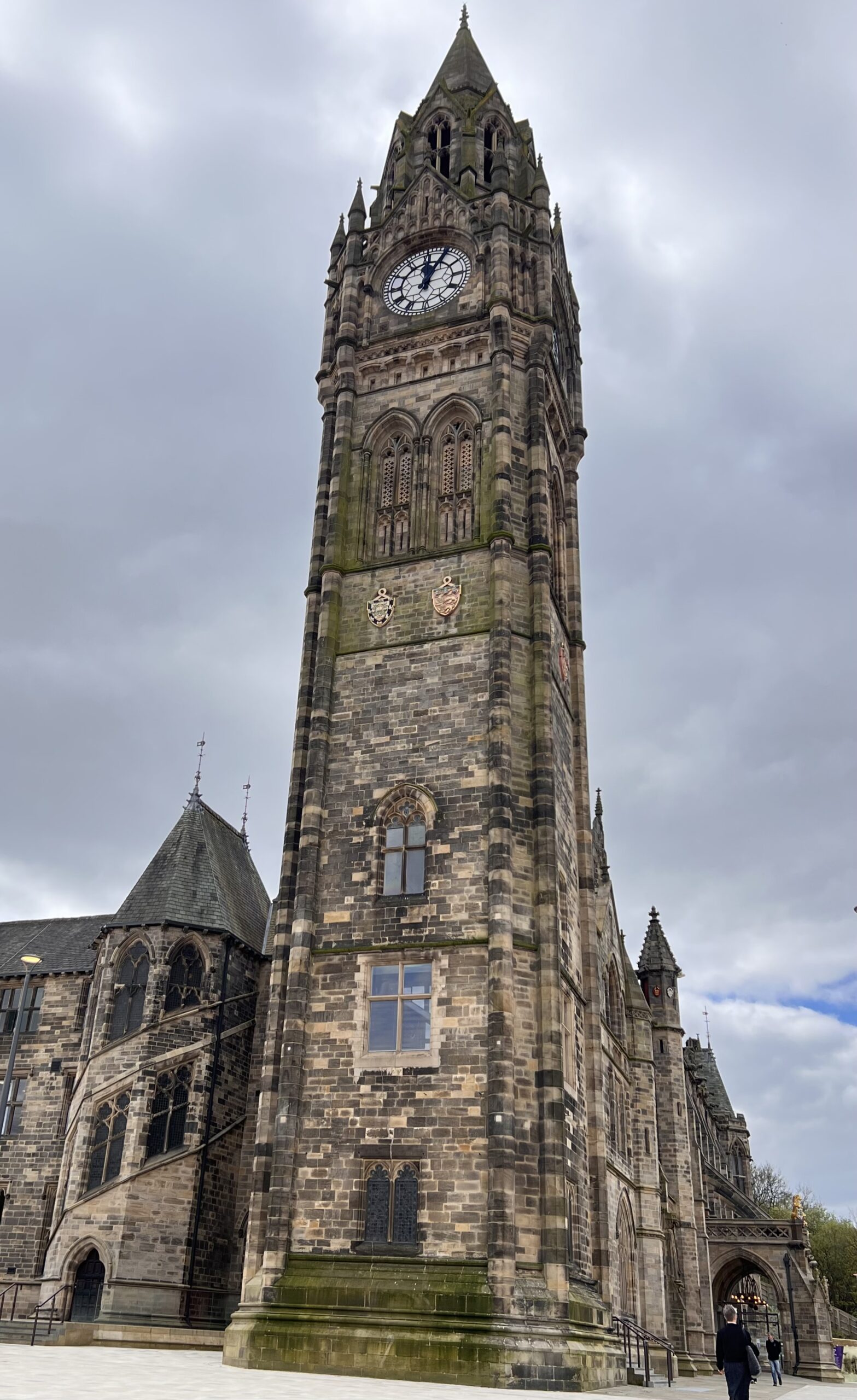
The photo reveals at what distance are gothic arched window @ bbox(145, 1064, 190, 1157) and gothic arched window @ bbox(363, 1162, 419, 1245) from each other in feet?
37.7

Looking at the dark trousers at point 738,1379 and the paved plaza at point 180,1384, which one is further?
the dark trousers at point 738,1379

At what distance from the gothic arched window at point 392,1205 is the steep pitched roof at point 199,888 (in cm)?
1408

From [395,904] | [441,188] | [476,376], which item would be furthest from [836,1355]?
[441,188]

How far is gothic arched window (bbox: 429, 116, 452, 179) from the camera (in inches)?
1489

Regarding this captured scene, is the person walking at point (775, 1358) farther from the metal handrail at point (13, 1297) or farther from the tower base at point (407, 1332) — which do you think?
the metal handrail at point (13, 1297)

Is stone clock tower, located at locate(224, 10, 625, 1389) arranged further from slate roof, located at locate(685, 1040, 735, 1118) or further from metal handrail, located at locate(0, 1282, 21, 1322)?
slate roof, located at locate(685, 1040, 735, 1118)

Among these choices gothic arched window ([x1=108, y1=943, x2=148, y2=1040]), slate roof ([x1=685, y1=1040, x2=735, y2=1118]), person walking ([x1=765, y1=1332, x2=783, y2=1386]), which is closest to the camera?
person walking ([x1=765, y1=1332, x2=783, y2=1386])

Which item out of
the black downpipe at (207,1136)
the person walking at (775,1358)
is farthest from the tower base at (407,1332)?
the person walking at (775,1358)

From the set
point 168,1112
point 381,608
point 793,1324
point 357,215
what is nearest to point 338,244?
point 357,215

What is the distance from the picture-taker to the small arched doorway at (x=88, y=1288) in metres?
30.5

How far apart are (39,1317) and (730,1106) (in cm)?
5788

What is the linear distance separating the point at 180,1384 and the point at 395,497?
22.1m

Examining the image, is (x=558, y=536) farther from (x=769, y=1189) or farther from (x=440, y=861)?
(x=769, y=1189)

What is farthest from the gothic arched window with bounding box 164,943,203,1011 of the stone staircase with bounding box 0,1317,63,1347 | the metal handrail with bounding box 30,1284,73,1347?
the stone staircase with bounding box 0,1317,63,1347
